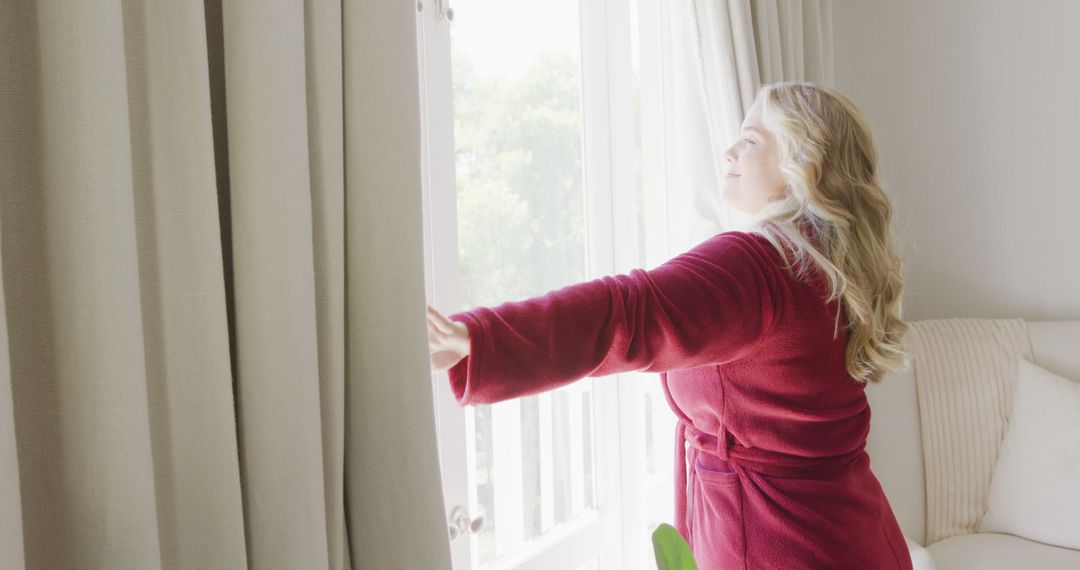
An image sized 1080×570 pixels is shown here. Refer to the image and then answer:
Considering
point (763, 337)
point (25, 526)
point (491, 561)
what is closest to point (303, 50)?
point (25, 526)

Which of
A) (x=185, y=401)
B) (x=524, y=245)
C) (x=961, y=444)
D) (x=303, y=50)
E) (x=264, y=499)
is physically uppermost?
(x=303, y=50)

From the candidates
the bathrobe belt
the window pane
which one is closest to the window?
the window pane

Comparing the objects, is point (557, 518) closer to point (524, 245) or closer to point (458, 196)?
point (524, 245)

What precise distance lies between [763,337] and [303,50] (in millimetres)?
810

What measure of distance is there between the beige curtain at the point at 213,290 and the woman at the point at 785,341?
0.32m

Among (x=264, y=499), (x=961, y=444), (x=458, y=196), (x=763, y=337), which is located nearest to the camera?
(x=264, y=499)

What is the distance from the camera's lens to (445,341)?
3.50 feet

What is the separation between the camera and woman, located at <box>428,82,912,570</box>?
1188mm

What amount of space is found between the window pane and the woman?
40 centimetres

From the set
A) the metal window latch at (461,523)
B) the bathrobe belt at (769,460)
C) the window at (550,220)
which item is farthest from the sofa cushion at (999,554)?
the metal window latch at (461,523)

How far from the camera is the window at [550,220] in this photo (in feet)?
5.14

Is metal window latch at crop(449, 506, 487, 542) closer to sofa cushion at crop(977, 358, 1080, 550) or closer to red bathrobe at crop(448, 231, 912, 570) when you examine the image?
red bathrobe at crop(448, 231, 912, 570)

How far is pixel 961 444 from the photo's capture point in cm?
246

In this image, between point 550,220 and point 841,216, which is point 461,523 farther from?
point 841,216
